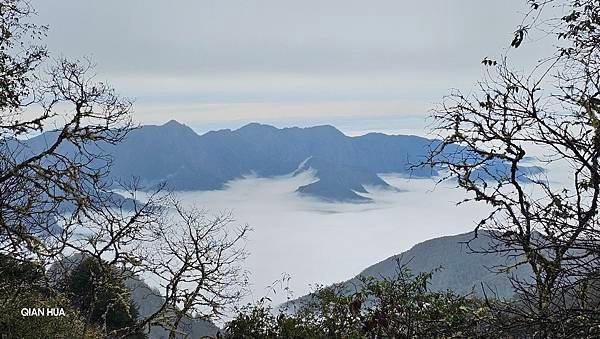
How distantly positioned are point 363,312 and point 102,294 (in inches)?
318

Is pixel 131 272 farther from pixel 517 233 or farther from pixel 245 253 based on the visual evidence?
pixel 517 233

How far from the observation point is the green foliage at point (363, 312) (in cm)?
544

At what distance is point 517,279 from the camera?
125 inches

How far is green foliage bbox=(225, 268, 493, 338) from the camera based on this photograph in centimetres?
544

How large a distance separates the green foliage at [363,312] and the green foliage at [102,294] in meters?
2.90

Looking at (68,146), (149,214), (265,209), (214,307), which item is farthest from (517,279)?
(265,209)

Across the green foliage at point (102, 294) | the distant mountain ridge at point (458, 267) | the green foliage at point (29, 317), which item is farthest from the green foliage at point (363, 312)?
the green foliage at point (102, 294)

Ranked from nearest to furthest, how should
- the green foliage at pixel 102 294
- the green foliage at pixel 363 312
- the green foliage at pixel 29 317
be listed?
the green foliage at pixel 363 312, the green foliage at pixel 29 317, the green foliage at pixel 102 294

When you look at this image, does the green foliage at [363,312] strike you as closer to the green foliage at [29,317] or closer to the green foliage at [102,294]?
the green foliage at [29,317]

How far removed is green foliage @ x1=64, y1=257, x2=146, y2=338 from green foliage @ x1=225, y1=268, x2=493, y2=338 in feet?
9.50

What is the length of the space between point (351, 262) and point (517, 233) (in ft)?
415

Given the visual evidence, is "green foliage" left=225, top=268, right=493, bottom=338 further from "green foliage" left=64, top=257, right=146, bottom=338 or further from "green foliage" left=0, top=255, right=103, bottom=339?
"green foliage" left=64, top=257, right=146, bottom=338

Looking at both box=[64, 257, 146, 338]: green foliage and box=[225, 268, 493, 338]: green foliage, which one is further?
box=[64, 257, 146, 338]: green foliage

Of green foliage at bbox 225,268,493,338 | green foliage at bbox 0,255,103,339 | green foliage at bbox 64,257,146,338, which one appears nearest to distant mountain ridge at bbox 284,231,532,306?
green foliage at bbox 225,268,493,338
